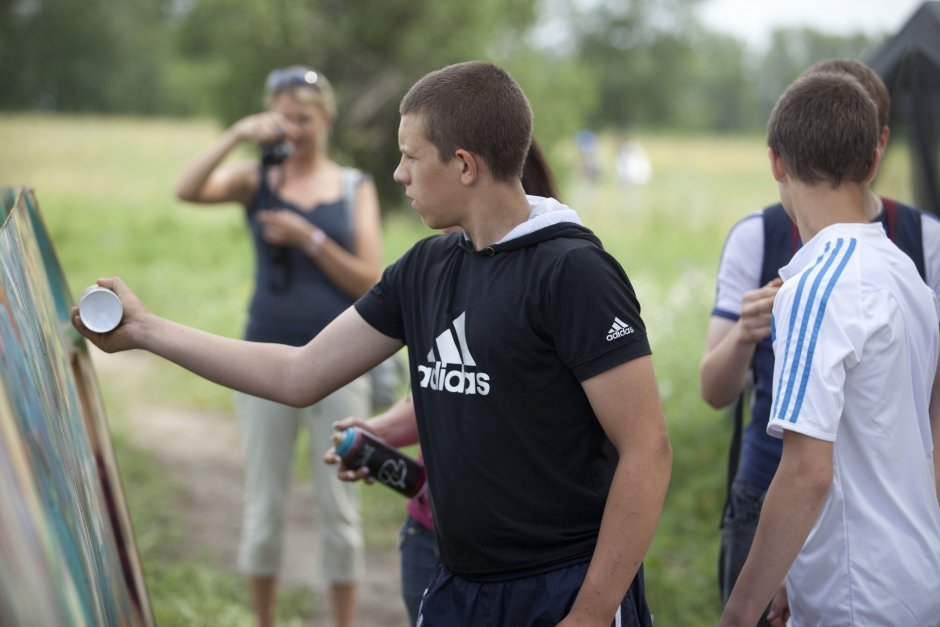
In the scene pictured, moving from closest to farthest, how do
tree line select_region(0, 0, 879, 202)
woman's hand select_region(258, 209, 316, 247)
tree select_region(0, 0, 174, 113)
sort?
woman's hand select_region(258, 209, 316, 247) < tree line select_region(0, 0, 879, 202) < tree select_region(0, 0, 174, 113)

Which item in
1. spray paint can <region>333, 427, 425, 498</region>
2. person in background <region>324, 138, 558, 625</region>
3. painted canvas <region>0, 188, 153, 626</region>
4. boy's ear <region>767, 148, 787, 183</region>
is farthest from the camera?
person in background <region>324, 138, 558, 625</region>

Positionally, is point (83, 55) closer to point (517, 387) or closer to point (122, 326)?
point (122, 326)

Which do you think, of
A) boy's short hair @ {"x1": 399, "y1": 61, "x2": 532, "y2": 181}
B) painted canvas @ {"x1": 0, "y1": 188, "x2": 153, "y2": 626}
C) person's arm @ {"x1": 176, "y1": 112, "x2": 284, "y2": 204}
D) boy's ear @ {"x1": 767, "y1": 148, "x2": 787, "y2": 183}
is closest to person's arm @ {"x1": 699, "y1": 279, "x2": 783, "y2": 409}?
boy's ear @ {"x1": 767, "y1": 148, "x2": 787, "y2": 183}

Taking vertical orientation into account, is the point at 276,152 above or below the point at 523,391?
above

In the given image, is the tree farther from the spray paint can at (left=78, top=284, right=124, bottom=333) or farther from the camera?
the spray paint can at (left=78, top=284, right=124, bottom=333)

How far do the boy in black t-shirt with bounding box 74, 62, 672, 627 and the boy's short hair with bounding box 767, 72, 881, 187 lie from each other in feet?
1.68

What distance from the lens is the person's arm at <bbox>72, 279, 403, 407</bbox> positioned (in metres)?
2.56

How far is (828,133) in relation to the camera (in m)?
2.34

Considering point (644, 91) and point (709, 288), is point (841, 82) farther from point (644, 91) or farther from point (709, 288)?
point (644, 91)

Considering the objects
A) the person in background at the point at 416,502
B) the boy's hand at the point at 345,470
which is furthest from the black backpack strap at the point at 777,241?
the boy's hand at the point at 345,470

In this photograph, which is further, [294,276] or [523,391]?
[294,276]

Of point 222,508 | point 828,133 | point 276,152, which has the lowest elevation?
point 222,508

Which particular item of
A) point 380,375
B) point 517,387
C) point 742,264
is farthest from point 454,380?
point 380,375

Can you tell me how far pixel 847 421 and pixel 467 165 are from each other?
3.12 feet
